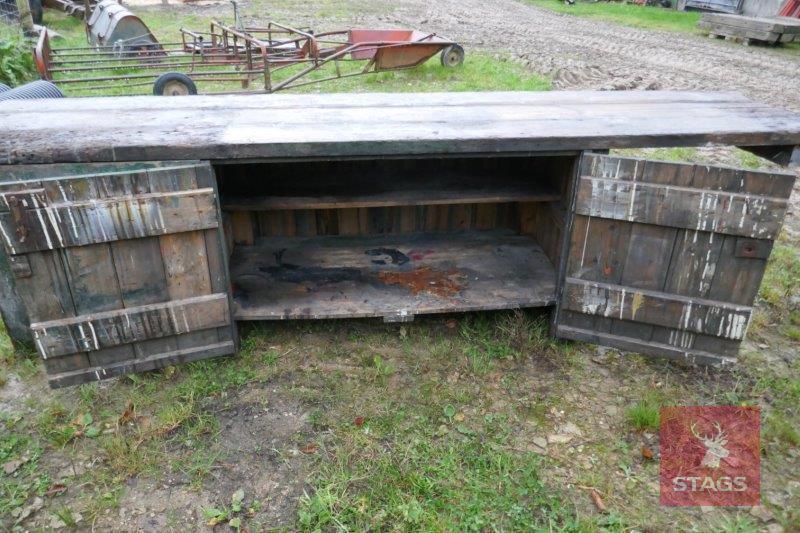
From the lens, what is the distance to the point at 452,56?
1198 cm

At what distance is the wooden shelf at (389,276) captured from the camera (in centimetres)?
409

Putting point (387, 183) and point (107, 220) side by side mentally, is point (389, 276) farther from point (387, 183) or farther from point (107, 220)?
point (107, 220)

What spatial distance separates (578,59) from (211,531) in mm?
13010

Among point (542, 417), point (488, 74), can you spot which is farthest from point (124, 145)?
point (488, 74)

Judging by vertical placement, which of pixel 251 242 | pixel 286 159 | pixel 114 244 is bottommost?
pixel 251 242

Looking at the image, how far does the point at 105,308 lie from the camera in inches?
139

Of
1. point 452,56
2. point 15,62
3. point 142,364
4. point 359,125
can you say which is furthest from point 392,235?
point 15,62

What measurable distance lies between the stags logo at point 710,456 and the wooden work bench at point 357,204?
1.59ft

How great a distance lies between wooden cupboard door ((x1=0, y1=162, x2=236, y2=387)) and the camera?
3213mm

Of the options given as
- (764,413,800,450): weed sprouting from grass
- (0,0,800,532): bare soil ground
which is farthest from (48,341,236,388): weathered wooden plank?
(764,413,800,450): weed sprouting from grass

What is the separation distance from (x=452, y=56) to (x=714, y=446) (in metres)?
10.2

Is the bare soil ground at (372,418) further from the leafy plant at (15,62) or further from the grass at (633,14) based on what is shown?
the grass at (633,14)

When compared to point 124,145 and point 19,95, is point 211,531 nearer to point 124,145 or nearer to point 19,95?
point 124,145

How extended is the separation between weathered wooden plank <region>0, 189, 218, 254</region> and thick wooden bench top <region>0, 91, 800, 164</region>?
0.83ft
